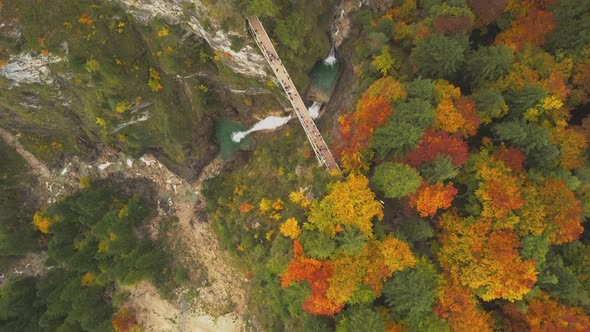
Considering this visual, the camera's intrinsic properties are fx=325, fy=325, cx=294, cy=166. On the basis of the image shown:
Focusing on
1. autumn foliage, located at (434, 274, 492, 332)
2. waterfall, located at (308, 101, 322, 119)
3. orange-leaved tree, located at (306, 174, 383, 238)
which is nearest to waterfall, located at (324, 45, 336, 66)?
waterfall, located at (308, 101, 322, 119)

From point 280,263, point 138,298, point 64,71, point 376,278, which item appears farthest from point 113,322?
point 376,278

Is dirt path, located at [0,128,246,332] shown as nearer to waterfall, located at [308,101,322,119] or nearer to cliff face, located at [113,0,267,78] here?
waterfall, located at [308,101,322,119]

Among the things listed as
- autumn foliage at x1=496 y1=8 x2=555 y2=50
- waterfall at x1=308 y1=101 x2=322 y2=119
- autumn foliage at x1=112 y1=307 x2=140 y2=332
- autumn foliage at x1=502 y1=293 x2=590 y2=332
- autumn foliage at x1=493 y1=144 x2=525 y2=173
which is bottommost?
autumn foliage at x1=112 y1=307 x2=140 y2=332

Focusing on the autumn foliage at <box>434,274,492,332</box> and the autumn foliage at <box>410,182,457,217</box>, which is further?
the autumn foliage at <box>410,182,457,217</box>

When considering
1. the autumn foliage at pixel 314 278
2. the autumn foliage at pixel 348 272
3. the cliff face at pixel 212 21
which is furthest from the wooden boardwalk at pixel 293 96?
the autumn foliage at pixel 314 278

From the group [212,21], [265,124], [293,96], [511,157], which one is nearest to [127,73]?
[212,21]

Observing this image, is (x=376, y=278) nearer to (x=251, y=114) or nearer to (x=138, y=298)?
(x=251, y=114)

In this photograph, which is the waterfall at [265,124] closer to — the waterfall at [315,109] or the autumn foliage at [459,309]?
the waterfall at [315,109]
